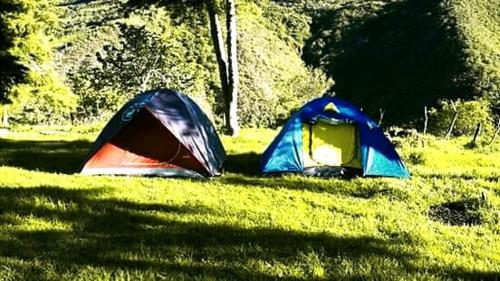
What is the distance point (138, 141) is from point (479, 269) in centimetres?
763

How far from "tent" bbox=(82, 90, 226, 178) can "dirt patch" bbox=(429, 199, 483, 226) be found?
453cm

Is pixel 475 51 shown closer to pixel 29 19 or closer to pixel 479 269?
pixel 29 19

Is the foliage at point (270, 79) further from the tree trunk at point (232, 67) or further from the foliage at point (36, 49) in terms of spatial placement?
the tree trunk at point (232, 67)

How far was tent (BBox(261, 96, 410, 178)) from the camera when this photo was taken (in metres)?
11.8

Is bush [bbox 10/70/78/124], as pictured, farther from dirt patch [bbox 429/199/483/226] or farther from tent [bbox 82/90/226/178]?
dirt patch [bbox 429/199/483/226]

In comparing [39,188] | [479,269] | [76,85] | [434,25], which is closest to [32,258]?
[39,188]

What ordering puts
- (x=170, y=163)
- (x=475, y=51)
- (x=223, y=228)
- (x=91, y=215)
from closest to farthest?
(x=223, y=228) < (x=91, y=215) < (x=170, y=163) < (x=475, y=51)

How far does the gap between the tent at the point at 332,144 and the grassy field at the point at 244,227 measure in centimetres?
48

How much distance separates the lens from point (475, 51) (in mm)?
104938

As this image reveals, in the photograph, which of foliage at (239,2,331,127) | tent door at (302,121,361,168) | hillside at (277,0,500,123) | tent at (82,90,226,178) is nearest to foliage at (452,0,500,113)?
hillside at (277,0,500,123)

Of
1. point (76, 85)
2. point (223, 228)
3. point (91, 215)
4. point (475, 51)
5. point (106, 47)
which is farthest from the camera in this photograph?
point (475, 51)

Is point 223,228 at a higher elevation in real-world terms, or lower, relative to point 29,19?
lower

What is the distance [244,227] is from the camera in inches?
316

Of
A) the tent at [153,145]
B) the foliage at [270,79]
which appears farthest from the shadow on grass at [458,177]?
the foliage at [270,79]
